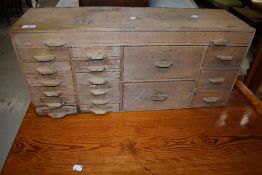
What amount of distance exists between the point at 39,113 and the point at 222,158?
81 centimetres

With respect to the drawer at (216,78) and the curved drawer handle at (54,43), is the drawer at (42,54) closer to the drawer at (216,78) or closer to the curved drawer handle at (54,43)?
the curved drawer handle at (54,43)

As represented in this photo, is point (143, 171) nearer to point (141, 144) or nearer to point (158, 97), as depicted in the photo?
point (141, 144)

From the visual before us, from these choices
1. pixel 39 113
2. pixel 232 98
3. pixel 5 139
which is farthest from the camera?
pixel 5 139

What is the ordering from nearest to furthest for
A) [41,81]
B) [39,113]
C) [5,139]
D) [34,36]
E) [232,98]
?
[34,36], [41,81], [39,113], [232,98], [5,139]

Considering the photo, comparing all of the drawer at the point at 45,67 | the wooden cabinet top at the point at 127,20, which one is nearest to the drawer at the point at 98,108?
the drawer at the point at 45,67

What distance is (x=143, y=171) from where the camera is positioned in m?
0.79

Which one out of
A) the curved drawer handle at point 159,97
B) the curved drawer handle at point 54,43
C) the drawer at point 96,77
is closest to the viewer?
the curved drawer handle at point 54,43

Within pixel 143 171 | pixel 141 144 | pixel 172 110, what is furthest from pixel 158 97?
pixel 143 171

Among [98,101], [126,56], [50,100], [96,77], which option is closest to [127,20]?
[126,56]

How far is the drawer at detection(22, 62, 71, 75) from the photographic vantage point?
846 millimetres

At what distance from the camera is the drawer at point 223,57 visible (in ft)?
3.05

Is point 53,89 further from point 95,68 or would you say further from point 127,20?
point 127,20

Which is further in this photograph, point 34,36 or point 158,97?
point 158,97

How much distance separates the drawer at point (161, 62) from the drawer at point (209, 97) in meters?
0.14
